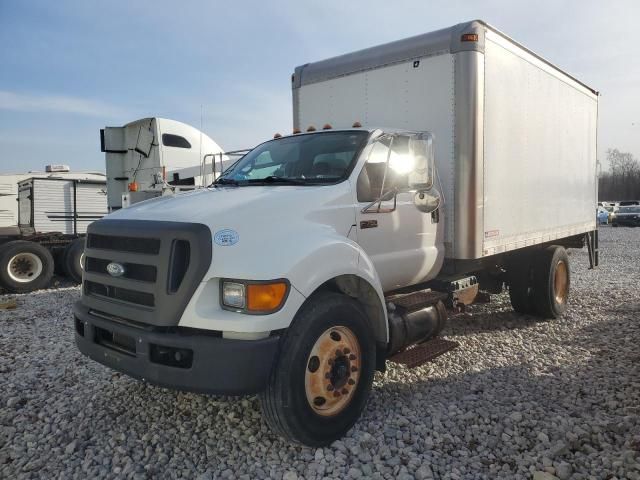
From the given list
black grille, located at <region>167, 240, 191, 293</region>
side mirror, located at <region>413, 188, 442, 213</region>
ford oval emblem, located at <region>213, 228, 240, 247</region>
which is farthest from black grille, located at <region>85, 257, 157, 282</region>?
side mirror, located at <region>413, 188, 442, 213</region>

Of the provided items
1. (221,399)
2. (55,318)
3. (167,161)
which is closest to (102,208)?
(167,161)

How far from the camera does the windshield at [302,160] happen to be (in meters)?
4.01

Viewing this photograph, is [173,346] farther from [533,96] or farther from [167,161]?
[167,161]

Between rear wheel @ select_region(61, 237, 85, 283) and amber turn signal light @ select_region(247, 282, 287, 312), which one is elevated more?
amber turn signal light @ select_region(247, 282, 287, 312)

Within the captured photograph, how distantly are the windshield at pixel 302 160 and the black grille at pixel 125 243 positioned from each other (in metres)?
1.20

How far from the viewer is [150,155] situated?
11.0 metres

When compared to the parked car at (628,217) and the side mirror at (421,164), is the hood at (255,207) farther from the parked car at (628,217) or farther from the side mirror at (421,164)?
the parked car at (628,217)

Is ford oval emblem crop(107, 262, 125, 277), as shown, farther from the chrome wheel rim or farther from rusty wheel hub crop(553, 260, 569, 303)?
the chrome wheel rim

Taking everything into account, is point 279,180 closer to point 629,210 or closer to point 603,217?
point 629,210

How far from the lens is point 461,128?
4816mm

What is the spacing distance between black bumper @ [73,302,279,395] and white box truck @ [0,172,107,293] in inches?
309

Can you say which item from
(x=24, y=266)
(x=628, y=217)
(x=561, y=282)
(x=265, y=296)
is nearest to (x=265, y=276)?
(x=265, y=296)

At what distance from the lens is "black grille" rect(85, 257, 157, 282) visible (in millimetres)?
3089

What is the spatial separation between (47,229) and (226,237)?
370 inches
